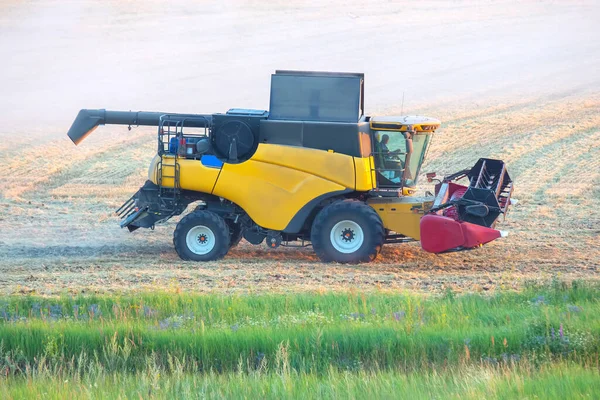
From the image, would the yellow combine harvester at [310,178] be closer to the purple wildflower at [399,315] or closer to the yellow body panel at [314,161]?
the yellow body panel at [314,161]

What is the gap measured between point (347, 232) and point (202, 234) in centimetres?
227

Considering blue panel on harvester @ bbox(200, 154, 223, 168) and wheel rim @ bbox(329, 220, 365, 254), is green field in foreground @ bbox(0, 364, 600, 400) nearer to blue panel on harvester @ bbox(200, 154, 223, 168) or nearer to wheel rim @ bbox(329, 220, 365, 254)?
wheel rim @ bbox(329, 220, 365, 254)

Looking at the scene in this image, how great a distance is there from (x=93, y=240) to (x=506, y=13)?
46.6 metres

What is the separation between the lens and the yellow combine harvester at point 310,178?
1330 centimetres

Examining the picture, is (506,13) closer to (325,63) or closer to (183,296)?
(325,63)

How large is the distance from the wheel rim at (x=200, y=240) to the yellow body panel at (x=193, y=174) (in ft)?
2.01

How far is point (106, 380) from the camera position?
7398 millimetres

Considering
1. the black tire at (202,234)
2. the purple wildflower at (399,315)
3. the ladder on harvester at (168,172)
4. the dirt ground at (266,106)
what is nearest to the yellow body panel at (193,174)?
the ladder on harvester at (168,172)

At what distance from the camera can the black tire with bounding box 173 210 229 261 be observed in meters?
13.7

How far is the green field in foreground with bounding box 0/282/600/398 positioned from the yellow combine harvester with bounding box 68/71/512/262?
313 cm

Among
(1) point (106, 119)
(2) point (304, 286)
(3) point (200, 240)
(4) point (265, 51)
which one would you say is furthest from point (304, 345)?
(4) point (265, 51)

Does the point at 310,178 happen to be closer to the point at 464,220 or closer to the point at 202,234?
the point at 202,234

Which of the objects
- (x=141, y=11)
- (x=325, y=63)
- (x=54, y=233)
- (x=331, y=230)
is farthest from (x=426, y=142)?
(x=141, y=11)

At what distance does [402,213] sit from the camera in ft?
44.0
